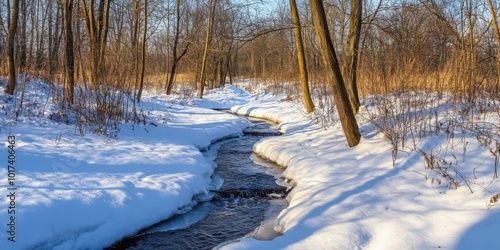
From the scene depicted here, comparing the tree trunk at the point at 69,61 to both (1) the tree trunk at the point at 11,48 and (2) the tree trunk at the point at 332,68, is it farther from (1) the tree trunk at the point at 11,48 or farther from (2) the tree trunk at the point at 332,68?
(2) the tree trunk at the point at 332,68

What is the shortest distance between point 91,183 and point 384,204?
3769 millimetres

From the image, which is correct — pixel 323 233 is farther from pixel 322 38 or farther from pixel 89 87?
pixel 89 87

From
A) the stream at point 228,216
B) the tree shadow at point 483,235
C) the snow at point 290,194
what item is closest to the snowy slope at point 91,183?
the snow at point 290,194

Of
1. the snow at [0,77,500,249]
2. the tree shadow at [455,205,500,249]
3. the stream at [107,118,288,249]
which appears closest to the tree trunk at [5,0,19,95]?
the snow at [0,77,500,249]

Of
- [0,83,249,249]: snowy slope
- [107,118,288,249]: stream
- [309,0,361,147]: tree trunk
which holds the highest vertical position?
[309,0,361,147]: tree trunk

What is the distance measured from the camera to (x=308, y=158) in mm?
6781

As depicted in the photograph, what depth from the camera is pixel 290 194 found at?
219 inches

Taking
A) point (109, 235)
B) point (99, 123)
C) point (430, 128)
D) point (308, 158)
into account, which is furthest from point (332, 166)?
point (99, 123)

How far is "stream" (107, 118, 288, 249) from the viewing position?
Answer: 420cm

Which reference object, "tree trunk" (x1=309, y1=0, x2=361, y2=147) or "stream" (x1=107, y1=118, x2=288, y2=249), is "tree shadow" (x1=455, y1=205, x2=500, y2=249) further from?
"tree trunk" (x1=309, y1=0, x2=361, y2=147)

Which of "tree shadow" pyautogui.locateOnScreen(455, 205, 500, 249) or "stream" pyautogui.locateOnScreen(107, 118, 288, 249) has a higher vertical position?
"tree shadow" pyautogui.locateOnScreen(455, 205, 500, 249)

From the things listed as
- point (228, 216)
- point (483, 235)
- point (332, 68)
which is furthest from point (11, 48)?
point (483, 235)

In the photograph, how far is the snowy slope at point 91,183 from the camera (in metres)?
3.71

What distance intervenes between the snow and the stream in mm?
164
